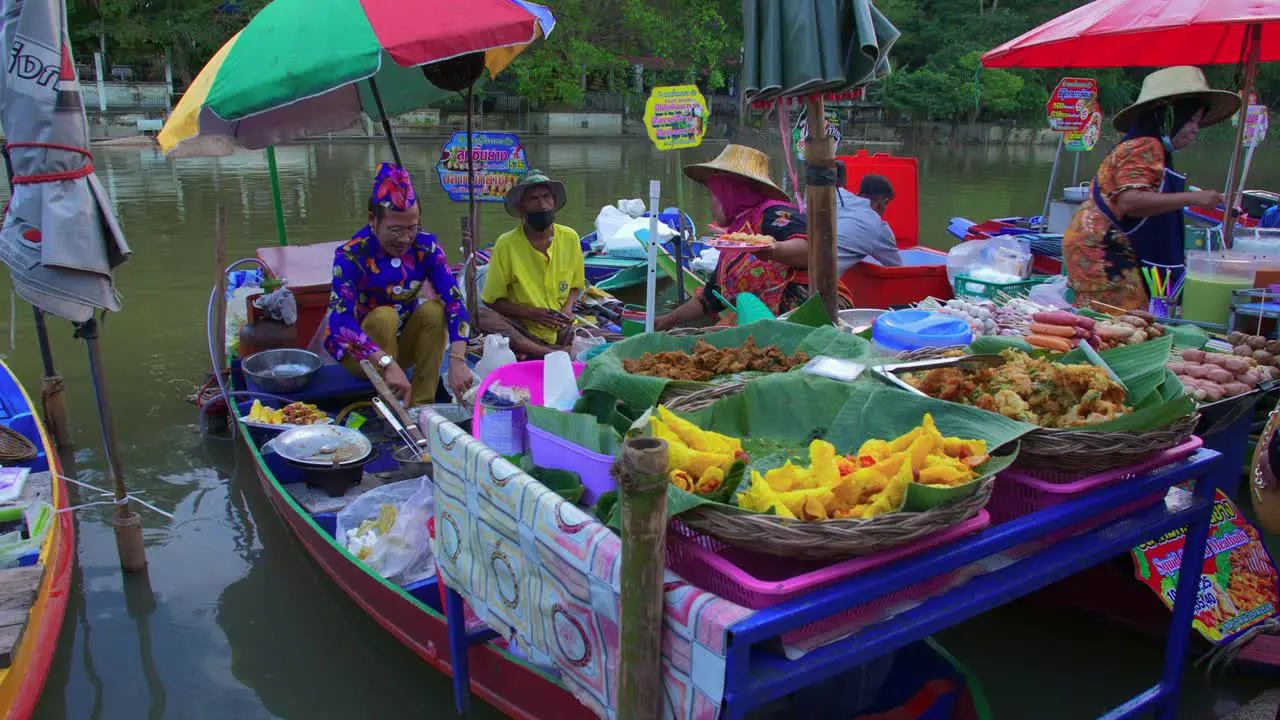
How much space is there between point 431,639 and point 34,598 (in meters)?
1.17

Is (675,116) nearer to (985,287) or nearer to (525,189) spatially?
(525,189)

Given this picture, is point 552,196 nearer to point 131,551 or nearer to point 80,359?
point 131,551

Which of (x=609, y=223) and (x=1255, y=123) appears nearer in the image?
(x=1255, y=123)

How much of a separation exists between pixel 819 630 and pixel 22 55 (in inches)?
124

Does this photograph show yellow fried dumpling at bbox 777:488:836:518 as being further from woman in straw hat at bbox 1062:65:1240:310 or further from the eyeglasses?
woman in straw hat at bbox 1062:65:1240:310

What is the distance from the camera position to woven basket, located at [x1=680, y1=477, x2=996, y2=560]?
1.67m

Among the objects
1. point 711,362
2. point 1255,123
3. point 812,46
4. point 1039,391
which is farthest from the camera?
point 1255,123

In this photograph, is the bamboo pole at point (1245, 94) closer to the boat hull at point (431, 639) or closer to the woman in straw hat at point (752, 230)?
the woman in straw hat at point (752, 230)

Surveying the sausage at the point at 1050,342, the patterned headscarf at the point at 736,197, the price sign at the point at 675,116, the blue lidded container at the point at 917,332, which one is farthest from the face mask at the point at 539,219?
the sausage at the point at 1050,342

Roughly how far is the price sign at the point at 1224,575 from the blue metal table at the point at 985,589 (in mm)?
603

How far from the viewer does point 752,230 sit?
4438 mm

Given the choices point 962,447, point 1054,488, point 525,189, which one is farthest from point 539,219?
point 1054,488

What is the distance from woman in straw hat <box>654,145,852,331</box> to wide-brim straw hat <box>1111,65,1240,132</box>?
162 cm

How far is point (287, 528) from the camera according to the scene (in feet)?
14.4
